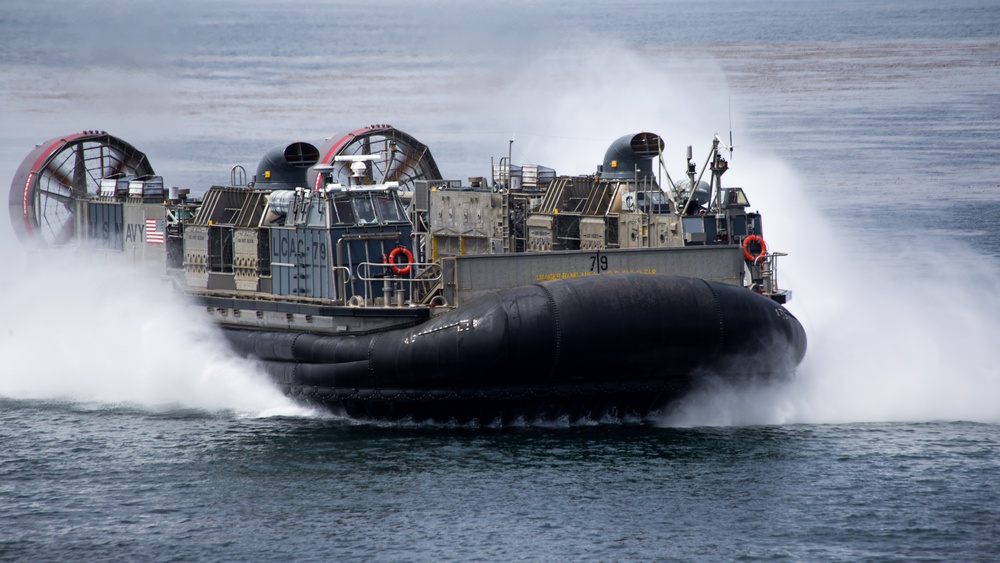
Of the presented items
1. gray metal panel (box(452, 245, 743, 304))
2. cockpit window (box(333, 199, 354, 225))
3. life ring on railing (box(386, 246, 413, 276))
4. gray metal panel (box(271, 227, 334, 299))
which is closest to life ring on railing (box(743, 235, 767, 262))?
gray metal panel (box(452, 245, 743, 304))

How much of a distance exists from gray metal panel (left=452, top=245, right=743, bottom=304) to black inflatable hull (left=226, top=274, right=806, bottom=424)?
0.90m

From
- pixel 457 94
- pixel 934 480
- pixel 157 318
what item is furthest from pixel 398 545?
pixel 457 94

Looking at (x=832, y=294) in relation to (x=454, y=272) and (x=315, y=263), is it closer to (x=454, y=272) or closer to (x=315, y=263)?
(x=454, y=272)

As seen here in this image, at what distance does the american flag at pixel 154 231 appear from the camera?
2927cm

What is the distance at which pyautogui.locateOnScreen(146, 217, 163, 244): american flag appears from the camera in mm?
29266

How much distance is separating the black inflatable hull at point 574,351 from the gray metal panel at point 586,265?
0.90m

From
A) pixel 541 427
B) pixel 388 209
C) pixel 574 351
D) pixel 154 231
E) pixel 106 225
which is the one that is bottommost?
pixel 541 427

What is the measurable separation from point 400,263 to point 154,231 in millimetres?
7299

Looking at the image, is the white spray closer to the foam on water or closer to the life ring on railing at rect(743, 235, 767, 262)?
the life ring on railing at rect(743, 235, 767, 262)

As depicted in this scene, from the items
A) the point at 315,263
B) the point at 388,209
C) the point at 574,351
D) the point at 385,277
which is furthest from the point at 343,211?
the point at 574,351

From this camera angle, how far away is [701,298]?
73.0ft

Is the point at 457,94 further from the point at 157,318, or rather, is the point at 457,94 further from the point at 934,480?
the point at 934,480

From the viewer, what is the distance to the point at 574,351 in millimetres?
21812

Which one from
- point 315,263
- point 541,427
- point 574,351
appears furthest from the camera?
point 315,263
